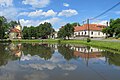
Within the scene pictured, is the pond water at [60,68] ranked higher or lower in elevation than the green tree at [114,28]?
lower

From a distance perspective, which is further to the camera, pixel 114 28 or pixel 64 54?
pixel 114 28

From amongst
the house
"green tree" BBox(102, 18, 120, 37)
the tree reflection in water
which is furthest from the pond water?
the house

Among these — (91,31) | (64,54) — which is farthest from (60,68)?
(91,31)

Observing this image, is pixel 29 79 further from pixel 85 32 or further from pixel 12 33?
pixel 12 33

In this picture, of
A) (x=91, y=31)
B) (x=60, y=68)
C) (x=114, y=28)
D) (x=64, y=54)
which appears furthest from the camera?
(x=91, y=31)

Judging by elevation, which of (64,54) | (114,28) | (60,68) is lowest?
(64,54)

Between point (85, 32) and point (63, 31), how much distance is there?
16.1 meters

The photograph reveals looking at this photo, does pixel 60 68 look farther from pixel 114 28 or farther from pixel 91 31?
pixel 91 31

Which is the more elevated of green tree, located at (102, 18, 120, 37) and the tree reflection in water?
green tree, located at (102, 18, 120, 37)

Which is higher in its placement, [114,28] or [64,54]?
[114,28]

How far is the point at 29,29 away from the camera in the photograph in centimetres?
11962

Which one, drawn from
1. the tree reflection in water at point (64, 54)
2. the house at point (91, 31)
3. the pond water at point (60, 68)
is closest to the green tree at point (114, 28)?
the house at point (91, 31)

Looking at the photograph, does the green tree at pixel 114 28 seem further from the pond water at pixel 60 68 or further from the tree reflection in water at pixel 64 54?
the pond water at pixel 60 68

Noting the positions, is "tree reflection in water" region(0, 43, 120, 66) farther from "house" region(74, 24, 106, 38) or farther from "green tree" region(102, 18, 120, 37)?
"house" region(74, 24, 106, 38)
